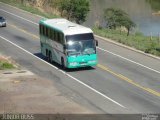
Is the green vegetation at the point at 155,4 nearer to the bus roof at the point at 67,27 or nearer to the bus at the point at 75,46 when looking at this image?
the bus roof at the point at 67,27

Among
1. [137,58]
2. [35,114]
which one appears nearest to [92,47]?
[137,58]

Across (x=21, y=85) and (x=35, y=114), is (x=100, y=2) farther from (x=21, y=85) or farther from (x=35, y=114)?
(x=35, y=114)

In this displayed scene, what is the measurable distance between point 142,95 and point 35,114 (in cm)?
737

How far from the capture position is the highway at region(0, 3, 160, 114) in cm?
2659

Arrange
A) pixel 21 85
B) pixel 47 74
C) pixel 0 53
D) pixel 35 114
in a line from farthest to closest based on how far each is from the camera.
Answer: pixel 0 53, pixel 47 74, pixel 21 85, pixel 35 114

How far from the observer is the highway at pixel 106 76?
26594 mm

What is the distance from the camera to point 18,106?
25.3 m

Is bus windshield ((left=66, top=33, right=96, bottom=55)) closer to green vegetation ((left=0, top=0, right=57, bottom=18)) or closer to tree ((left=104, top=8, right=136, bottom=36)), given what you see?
green vegetation ((left=0, top=0, right=57, bottom=18))

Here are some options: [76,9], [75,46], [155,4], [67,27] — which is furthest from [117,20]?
[155,4]

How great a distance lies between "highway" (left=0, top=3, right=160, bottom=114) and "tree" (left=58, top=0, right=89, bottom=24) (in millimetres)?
21084

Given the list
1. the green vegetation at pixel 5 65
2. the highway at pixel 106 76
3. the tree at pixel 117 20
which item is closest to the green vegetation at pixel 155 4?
the tree at pixel 117 20

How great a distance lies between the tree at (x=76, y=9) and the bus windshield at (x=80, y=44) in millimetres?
36011

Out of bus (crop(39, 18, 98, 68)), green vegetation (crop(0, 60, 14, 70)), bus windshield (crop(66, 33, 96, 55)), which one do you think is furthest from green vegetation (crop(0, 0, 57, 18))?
bus windshield (crop(66, 33, 96, 55))

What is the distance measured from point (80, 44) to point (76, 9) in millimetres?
37070
